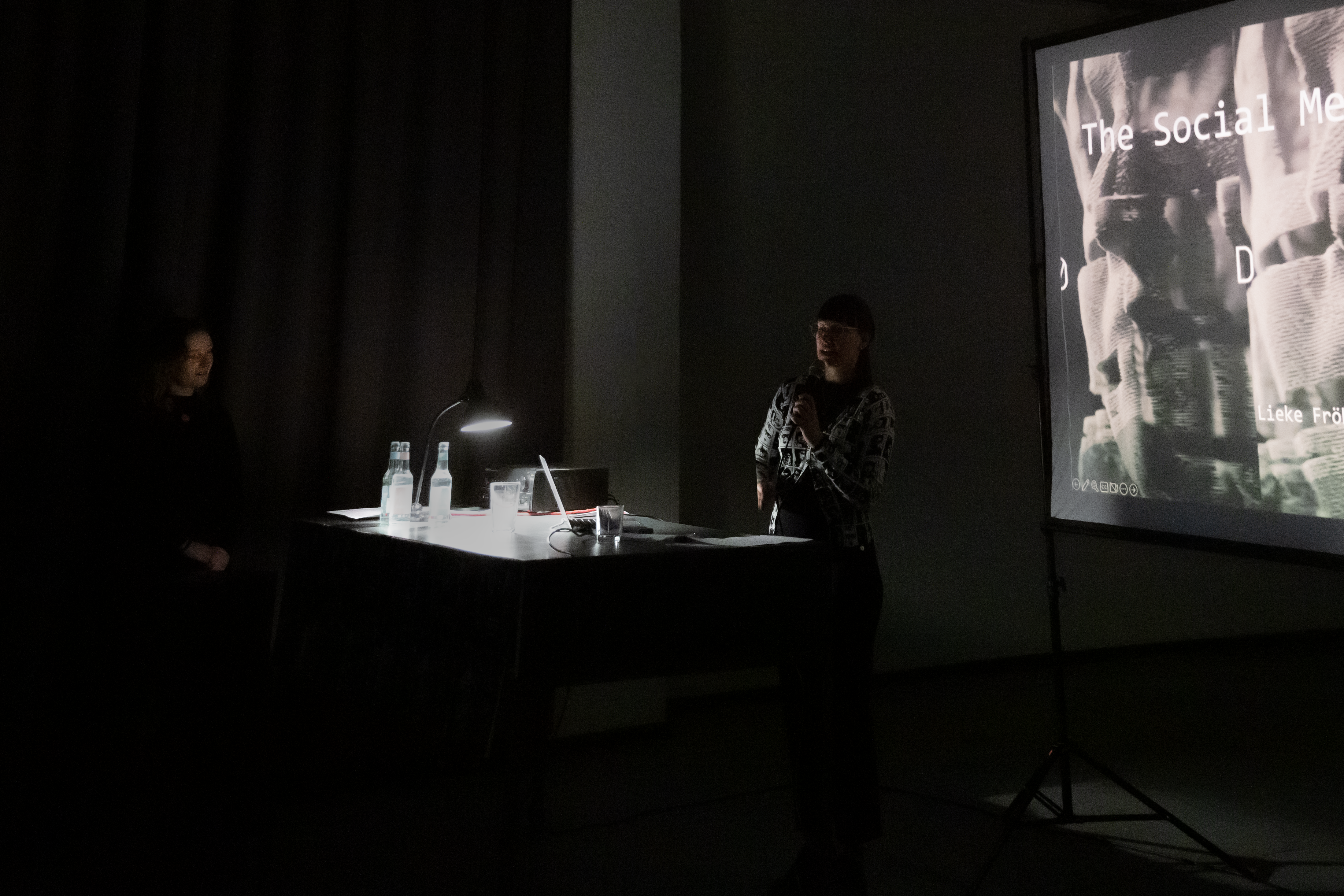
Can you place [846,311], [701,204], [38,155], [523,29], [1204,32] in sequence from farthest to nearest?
1. [701,204]
2. [523,29]
3. [38,155]
4. [846,311]
5. [1204,32]

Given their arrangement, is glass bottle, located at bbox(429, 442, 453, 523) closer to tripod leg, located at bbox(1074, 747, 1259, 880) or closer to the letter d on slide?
tripod leg, located at bbox(1074, 747, 1259, 880)

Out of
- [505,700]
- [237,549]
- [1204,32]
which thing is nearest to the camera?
[505,700]

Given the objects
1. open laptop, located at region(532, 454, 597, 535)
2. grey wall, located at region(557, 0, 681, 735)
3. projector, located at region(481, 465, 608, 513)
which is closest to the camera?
open laptop, located at region(532, 454, 597, 535)

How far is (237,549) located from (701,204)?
2233mm

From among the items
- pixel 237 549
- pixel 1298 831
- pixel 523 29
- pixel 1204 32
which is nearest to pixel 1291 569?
pixel 1298 831

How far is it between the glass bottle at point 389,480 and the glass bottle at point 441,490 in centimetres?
11

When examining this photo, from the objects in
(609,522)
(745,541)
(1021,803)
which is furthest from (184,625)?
(1021,803)

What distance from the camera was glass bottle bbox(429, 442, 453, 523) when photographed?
2670mm

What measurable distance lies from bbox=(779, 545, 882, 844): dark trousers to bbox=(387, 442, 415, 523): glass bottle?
1044 millimetres

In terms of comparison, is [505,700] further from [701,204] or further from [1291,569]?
[1291,569]

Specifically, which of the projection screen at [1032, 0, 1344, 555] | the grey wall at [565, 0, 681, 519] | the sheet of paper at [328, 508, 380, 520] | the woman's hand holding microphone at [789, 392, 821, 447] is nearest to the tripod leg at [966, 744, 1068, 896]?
the projection screen at [1032, 0, 1344, 555]

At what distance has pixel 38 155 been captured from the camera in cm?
267

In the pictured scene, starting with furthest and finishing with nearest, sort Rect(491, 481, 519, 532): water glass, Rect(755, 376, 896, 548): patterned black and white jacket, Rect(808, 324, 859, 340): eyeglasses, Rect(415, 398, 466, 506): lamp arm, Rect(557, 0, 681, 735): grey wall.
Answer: Rect(557, 0, 681, 735): grey wall
Rect(415, 398, 466, 506): lamp arm
Rect(491, 481, 519, 532): water glass
Rect(808, 324, 859, 340): eyeglasses
Rect(755, 376, 896, 548): patterned black and white jacket

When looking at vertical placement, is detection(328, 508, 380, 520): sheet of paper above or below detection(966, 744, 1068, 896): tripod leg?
above
